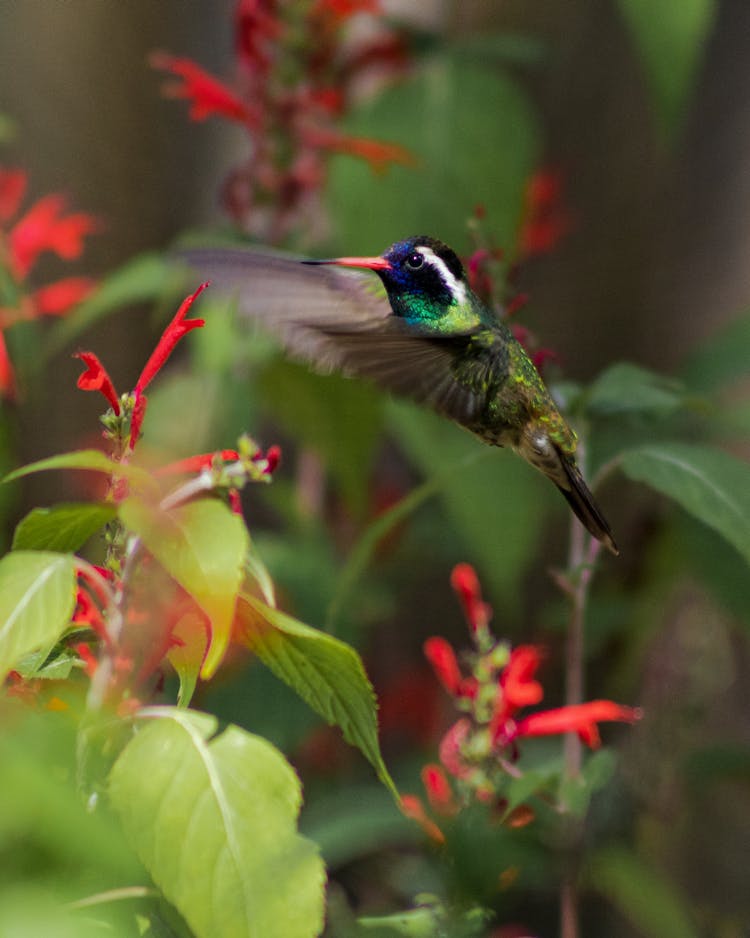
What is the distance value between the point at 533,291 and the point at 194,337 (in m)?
0.47

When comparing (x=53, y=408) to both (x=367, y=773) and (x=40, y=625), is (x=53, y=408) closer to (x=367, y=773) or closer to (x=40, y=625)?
(x=367, y=773)

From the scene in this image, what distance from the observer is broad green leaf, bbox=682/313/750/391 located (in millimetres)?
1036

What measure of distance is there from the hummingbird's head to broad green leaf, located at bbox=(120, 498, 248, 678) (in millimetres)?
289

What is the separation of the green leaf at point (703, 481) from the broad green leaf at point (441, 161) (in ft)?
1.52

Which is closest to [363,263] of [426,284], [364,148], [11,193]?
[426,284]

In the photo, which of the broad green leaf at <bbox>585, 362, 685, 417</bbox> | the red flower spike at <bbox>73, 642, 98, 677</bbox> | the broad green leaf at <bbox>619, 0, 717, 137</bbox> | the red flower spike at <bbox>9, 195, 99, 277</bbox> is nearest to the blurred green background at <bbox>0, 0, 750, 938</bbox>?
the broad green leaf at <bbox>619, 0, 717, 137</bbox>

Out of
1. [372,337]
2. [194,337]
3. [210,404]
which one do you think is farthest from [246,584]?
[194,337]

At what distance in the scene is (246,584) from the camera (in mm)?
669

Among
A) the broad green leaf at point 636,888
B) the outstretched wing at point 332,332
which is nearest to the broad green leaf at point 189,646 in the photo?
the outstretched wing at point 332,332

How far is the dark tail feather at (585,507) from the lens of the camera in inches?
29.1

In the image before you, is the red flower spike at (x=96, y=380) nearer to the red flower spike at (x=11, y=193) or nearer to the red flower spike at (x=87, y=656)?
the red flower spike at (x=87, y=656)

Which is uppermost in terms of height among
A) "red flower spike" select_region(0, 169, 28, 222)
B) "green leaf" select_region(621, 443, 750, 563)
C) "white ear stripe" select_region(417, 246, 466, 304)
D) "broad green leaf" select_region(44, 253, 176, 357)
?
"white ear stripe" select_region(417, 246, 466, 304)

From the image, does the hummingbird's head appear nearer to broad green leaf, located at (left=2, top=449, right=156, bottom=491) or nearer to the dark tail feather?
the dark tail feather

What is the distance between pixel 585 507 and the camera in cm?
75
